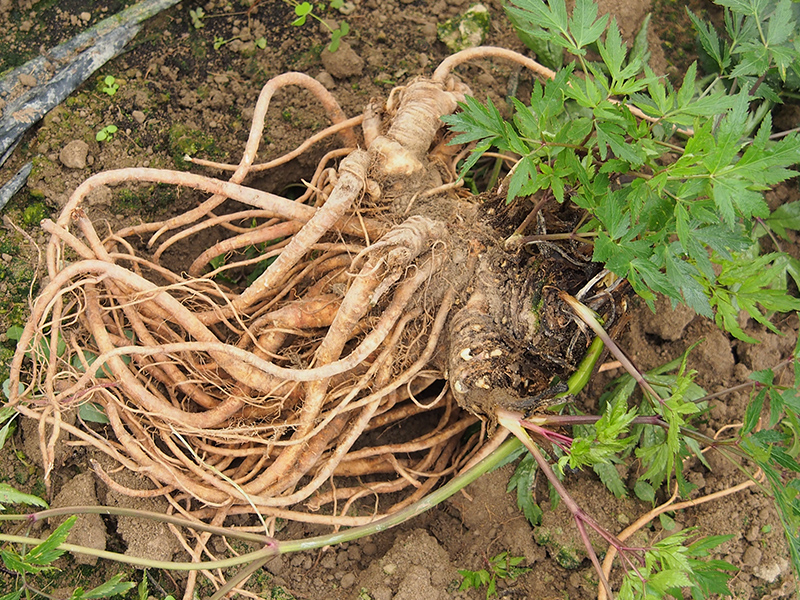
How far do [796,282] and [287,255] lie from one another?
5.53 feet

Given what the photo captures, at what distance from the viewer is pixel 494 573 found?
1.79 metres

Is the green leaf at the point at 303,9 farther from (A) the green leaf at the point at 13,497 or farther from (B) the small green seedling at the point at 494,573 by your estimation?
(B) the small green seedling at the point at 494,573

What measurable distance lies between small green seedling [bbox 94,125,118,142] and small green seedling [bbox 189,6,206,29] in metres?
0.51

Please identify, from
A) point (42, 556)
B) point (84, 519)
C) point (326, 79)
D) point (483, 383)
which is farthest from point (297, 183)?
point (42, 556)

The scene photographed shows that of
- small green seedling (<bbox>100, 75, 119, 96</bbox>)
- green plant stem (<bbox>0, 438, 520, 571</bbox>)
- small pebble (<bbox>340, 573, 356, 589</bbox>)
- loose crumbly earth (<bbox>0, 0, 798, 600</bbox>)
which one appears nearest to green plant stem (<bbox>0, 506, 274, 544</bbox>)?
green plant stem (<bbox>0, 438, 520, 571</bbox>)

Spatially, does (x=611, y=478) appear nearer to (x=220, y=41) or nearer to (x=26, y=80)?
(x=220, y=41)

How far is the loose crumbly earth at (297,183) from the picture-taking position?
179 cm

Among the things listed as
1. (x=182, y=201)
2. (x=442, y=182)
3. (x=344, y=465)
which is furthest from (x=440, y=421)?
(x=182, y=201)

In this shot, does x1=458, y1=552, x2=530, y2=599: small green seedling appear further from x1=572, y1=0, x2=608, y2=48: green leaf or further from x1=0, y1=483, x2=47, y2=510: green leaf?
x1=572, y1=0, x2=608, y2=48: green leaf

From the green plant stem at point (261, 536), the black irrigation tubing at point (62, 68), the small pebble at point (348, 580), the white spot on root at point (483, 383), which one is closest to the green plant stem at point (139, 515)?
the green plant stem at point (261, 536)

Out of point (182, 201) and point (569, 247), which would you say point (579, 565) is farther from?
point (182, 201)

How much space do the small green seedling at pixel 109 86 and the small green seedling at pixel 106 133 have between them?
5.3 inches

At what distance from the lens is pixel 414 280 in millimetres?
1668

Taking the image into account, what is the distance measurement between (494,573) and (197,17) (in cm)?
217
